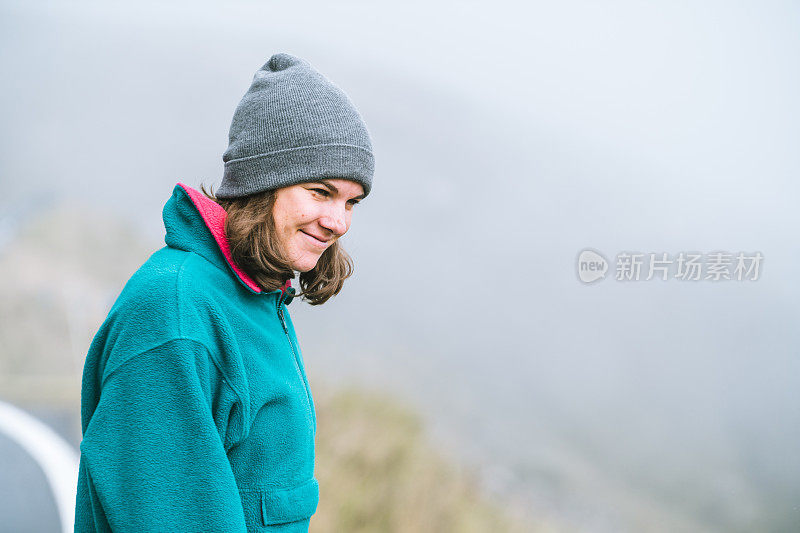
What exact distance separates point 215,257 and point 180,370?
0.76ft

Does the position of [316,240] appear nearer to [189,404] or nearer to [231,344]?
[231,344]

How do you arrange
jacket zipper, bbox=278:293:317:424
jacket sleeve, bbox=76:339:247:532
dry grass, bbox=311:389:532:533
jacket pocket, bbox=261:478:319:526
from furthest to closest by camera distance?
dry grass, bbox=311:389:532:533, jacket zipper, bbox=278:293:317:424, jacket pocket, bbox=261:478:319:526, jacket sleeve, bbox=76:339:247:532

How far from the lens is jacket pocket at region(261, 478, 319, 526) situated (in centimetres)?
106

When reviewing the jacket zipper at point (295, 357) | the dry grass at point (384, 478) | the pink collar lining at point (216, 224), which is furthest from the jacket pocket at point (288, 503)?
the dry grass at point (384, 478)

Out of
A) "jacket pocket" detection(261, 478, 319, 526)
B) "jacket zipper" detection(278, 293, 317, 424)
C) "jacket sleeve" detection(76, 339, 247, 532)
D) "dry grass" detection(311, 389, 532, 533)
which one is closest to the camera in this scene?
"jacket sleeve" detection(76, 339, 247, 532)

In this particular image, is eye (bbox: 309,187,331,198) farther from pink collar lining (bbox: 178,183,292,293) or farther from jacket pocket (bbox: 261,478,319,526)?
jacket pocket (bbox: 261,478,319,526)

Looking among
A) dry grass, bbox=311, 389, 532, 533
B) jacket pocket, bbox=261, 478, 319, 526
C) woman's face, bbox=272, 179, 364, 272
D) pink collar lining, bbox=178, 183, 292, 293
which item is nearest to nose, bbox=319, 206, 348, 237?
woman's face, bbox=272, 179, 364, 272

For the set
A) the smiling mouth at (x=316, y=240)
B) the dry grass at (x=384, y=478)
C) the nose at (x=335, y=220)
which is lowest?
the dry grass at (x=384, y=478)

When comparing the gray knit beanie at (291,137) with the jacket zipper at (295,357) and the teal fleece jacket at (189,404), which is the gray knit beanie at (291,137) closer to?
the teal fleece jacket at (189,404)

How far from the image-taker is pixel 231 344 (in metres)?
0.97

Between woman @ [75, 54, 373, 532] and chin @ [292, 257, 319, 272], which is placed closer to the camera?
woman @ [75, 54, 373, 532]

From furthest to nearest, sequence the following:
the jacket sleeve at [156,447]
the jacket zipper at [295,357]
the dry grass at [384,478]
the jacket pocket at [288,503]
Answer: the dry grass at [384,478]
the jacket zipper at [295,357]
the jacket pocket at [288,503]
the jacket sleeve at [156,447]

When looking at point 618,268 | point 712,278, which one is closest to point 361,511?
point 618,268

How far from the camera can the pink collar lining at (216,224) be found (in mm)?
1067
